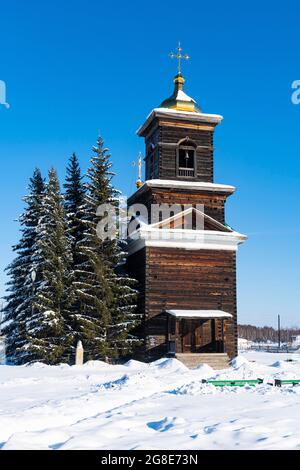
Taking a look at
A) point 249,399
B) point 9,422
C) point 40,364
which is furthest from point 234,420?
point 40,364

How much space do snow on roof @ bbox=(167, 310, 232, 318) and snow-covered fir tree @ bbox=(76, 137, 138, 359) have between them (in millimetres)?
2292

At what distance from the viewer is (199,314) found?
26.5 metres

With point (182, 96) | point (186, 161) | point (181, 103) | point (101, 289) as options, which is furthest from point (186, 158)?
point (101, 289)

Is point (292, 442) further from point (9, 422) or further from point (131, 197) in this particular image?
point (131, 197)

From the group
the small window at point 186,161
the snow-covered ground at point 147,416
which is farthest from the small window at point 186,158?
the snow-covered ground at point 147,416

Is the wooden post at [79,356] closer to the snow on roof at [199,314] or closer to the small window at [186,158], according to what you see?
the snow on roof at [199,314]

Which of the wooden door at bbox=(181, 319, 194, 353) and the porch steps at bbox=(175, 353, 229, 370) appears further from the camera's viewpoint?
the wooden door at bbox=(181, 319, 194, 353)

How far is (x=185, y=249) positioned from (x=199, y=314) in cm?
345

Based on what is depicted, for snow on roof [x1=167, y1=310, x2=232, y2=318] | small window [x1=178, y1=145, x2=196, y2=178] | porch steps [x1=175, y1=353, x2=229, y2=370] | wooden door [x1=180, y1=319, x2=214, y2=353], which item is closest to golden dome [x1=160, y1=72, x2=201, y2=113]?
small window [x1=178, y1=145, x2=196, y2=178]

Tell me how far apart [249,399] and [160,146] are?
20.0m

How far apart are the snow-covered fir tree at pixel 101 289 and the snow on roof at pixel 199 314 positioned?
2292 millimetres

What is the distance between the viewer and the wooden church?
88.5 feet

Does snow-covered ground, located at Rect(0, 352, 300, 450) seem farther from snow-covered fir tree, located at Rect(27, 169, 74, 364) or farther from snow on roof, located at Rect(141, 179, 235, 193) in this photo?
snow on roof, located at Rect(141, 179, 235, 193)

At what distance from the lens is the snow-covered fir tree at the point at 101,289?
26734 mm
